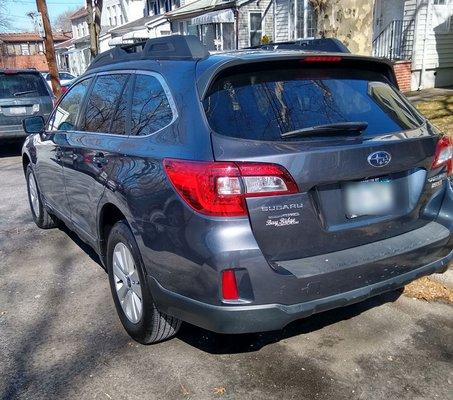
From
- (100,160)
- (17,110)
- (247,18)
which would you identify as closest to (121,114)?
(100,160)

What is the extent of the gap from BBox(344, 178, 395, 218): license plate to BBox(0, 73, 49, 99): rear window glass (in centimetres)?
947

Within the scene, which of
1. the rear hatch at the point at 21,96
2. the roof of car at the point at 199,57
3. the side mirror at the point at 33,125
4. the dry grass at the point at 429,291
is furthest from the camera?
the rear hatch at the point at 21,96

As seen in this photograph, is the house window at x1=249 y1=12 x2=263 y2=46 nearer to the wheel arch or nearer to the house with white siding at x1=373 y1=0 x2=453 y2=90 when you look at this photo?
the house with white siding at x1=373 y1=0 x2=453 y2=90

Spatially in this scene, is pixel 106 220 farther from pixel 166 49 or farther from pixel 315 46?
pixel 315 46

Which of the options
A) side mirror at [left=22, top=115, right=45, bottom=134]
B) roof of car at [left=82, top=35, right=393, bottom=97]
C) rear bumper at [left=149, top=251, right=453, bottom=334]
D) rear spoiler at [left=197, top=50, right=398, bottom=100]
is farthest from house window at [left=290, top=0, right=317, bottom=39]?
rear bumper at [left=149, top=251, right=453, bottom=334]

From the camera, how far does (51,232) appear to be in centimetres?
608

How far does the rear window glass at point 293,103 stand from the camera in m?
2.75

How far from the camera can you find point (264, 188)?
2607 millimetres

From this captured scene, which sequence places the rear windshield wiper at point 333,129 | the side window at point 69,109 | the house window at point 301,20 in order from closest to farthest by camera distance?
the rear windshield wiper at point 333,129 < the side window at point 69,109 < the house window at point 301,20

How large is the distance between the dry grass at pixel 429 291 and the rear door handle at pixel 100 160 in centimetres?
252

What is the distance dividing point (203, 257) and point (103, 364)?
1183 mm

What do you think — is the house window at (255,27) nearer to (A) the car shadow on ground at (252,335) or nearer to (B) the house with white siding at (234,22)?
(B) the house with white siding at (234,22)

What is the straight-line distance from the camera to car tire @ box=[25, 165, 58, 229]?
5.96 meters

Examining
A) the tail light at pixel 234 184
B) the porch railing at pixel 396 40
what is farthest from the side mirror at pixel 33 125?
the porch railing at pixel 396 40
